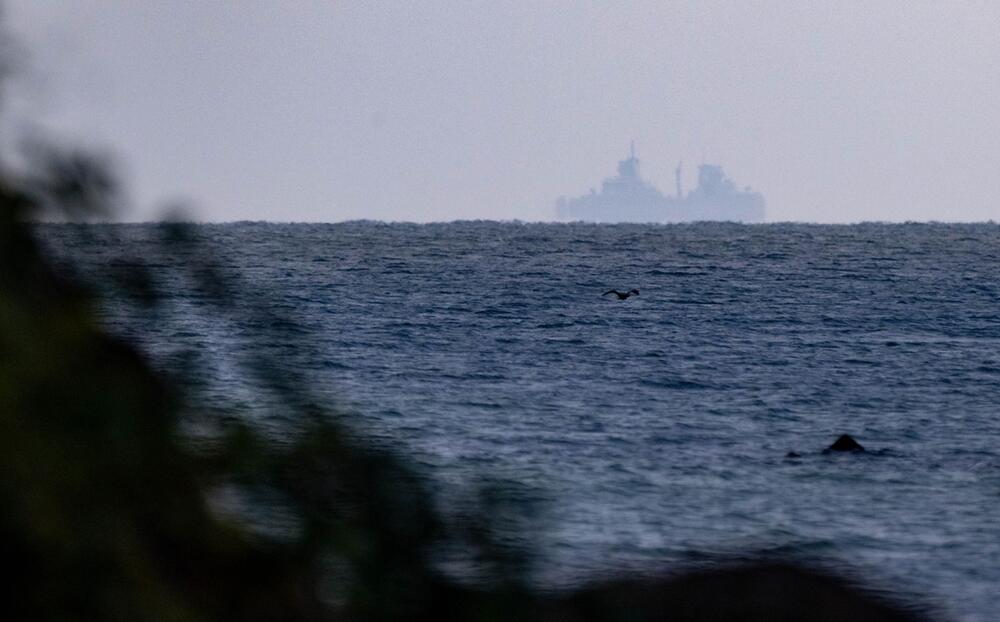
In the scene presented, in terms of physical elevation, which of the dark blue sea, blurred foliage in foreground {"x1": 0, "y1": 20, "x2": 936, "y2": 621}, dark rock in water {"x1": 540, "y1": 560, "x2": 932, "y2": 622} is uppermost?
blurred foliage in foreground {"x1": 0, "y1": 20, "x2": 936, "y2": 621}

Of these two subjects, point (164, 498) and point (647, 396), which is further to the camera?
point (647, 396)

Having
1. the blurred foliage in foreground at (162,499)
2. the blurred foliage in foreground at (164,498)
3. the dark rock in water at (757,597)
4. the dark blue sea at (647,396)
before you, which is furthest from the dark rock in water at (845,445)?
the blurred foliage in foreground at (162,499)

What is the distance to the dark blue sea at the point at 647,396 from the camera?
4316 millimetres

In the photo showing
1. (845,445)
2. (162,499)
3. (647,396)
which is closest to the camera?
(162,499)

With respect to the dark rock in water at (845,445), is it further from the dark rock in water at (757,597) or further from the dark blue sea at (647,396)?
the dark rock in water at (757,597)

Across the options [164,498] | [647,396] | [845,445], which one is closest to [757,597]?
[164,498]

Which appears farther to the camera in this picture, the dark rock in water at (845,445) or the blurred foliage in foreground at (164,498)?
the dark rock in water at (845,445)

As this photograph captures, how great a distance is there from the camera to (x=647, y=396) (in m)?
30.4

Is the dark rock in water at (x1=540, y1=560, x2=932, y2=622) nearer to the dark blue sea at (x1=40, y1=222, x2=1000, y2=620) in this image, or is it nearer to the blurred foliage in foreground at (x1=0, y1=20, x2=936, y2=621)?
the dark blue sea at (x1=40, y1=222, x2=1000, y2=620)

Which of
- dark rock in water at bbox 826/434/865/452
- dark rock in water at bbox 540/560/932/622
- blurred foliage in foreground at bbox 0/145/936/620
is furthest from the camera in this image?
dark rock in water at bbox 826/434/865/452

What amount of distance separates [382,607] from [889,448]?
67.5 ft

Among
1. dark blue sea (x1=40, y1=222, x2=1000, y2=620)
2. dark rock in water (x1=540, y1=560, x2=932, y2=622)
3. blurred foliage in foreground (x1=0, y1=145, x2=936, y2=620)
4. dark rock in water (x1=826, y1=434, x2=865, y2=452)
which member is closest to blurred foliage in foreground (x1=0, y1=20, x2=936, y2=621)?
blurred foliage in foreground (x1=0, y1=145, x2=936, y2=620)

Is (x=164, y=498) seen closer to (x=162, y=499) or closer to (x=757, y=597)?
(x=162, y=499)

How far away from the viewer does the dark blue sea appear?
4.32 m
